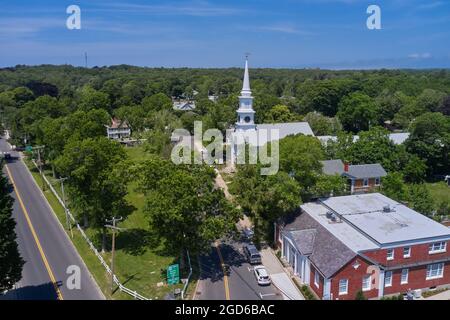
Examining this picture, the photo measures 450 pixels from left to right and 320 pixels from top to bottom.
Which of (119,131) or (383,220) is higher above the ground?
(119,131)

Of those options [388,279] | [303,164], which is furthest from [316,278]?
[303,164]

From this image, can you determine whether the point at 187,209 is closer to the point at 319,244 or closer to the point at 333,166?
the point at 319,244

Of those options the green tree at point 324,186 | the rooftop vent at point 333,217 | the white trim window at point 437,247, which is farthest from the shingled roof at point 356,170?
the white trim window at point 437,247

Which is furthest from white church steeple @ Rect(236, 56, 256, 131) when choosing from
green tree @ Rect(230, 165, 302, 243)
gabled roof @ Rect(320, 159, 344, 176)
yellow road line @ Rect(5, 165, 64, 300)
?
yellow road line @ Rect(5, 165, 64, 300)

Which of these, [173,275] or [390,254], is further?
[173,275]

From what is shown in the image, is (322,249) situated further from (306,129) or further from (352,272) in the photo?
(306,129)

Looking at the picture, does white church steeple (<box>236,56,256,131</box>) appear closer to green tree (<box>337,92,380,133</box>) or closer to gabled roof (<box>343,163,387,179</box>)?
gabled roof (<box>343,163,387,179</box>)
